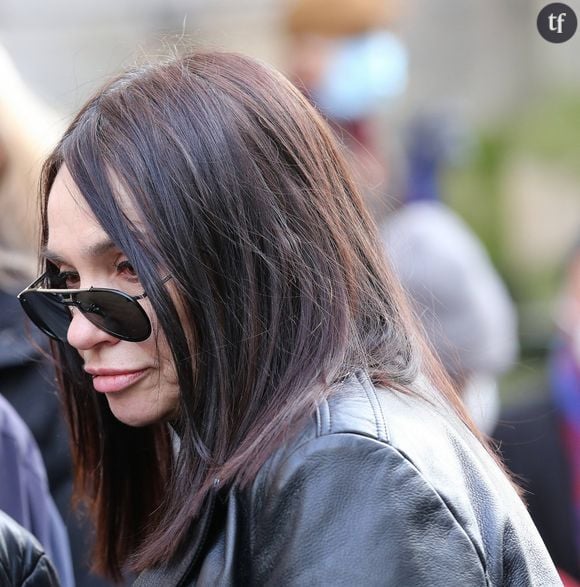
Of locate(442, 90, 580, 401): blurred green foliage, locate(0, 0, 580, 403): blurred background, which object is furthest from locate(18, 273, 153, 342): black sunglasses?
locate(442, 90, 580, 401): blurred green foliage

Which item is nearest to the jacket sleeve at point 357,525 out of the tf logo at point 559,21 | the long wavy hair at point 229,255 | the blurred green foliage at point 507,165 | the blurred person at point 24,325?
the long wavy hair at point 229,255

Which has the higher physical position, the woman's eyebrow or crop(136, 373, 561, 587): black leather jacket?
the woman's eyebrow

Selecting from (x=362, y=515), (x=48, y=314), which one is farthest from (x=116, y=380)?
Answer: (x=362, y=515)

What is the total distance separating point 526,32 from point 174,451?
9.07 meters

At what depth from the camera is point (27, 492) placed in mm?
2549

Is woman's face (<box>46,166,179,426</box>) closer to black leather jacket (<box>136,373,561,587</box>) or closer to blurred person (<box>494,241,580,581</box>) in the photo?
black leather jacket (<box>136,373,561,587</box>)

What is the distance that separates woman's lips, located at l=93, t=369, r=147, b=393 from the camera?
6.12ft

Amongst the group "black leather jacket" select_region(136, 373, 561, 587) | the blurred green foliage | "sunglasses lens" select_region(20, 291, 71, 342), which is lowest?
the blurred green foliage

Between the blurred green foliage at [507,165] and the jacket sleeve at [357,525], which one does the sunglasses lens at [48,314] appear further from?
the blurred green foliage at [507,165]

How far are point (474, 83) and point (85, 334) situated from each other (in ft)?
31.6

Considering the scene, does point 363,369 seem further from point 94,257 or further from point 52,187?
point 52,187

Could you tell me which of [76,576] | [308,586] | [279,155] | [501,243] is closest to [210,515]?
[308,586]

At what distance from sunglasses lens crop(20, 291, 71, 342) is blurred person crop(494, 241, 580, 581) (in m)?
1.99

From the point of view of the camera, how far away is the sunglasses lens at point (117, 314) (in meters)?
1.77
